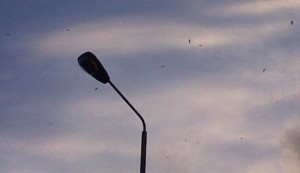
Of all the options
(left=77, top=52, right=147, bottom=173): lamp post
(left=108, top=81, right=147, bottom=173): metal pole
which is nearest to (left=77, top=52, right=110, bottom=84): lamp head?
(left=77, top=52, right=147, bottom=173): lamp post

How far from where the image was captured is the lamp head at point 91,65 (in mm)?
7645

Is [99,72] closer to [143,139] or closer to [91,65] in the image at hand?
[91,65]

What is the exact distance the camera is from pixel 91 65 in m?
7.72

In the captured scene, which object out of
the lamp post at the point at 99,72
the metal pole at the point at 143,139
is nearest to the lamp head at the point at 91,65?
the lamp post at the point at 99,72

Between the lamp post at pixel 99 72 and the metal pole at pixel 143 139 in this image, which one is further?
the metal pole at pixel 143 139

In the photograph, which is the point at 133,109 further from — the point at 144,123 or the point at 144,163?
the point at 144,163

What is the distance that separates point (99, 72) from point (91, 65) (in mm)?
259

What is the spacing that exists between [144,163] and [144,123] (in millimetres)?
806

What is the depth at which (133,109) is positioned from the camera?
333 inches

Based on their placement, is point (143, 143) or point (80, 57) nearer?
point (80, 57)

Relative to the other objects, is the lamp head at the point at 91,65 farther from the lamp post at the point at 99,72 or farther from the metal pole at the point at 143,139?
the metal pole at the point at 143,139

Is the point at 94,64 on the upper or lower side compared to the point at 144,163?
upper

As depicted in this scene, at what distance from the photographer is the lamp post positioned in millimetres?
7656

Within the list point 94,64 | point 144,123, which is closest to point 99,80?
point 94,64
